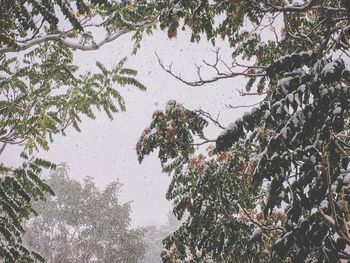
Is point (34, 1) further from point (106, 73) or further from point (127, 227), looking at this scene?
point (127, 227)

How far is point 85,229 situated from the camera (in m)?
30.3

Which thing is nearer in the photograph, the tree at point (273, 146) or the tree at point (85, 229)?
the tree at point (273, 146)

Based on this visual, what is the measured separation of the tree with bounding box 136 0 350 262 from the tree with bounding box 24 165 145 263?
2403cm

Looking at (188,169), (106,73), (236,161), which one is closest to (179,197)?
(188,169)

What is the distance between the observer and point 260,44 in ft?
16.7

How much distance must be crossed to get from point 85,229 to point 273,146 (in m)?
30.8

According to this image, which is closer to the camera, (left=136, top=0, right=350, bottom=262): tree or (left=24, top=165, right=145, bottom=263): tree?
(left=136, top=0, right=350, bottom=262): tree

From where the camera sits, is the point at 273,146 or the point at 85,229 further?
the point at 85,229

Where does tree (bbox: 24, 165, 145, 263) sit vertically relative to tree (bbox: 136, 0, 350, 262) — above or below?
above

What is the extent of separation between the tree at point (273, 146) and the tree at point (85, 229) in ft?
78.9

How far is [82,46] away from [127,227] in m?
27.1

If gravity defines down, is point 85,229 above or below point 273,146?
above

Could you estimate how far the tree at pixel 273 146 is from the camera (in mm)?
2199

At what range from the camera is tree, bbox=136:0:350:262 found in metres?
2.20
